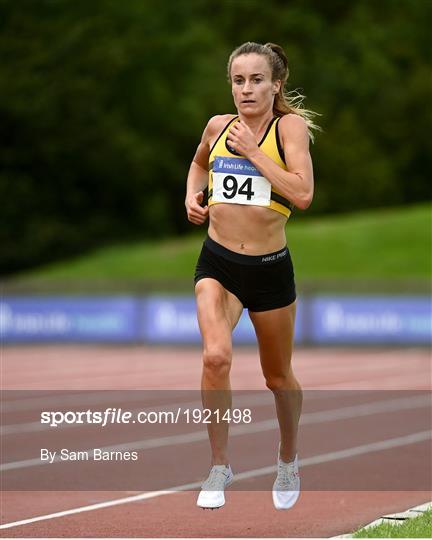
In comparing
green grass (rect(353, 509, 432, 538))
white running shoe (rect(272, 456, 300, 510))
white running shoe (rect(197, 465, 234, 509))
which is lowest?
green grass (rect(353, 509, 432, 538))

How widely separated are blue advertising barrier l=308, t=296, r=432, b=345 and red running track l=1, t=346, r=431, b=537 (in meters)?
5.36

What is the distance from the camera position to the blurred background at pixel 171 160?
84.0ft

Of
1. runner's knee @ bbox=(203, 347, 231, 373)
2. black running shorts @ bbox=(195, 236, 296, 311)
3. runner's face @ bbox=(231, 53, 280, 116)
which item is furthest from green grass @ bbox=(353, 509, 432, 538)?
runner's face @ bbox=(231, 53, 280, 116)

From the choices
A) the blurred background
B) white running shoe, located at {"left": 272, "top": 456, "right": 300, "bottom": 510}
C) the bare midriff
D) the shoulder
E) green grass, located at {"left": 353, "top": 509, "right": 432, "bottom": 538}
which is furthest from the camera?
the blurred background

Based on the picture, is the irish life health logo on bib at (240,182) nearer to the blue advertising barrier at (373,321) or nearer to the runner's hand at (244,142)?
the runner's hand at (244,142)

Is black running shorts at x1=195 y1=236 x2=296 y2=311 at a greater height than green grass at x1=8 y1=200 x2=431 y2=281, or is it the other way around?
black running shorts at x1=195 y1=236 x2=296 y2=311

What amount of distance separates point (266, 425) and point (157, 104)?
1745 inches

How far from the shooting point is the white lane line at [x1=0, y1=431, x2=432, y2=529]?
711 centimetres

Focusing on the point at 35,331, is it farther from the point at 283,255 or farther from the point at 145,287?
the point at 283,255

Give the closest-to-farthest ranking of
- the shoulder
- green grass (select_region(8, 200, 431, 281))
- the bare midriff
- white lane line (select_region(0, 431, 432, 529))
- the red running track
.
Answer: the shoulder < the bare midriff < the red running track < white lane line (select_region(0, 431, 432, 529)) < green grass (select_region(8, 200, 431, 281))

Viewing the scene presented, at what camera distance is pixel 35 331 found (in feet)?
83.3

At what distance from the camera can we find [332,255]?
3622cm

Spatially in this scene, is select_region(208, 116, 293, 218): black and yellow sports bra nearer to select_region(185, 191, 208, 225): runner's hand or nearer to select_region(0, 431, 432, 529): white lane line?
select_region(185, 191, 208, 225): runner's hand

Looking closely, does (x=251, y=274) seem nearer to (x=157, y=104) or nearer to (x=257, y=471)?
(x=257, y=471)
